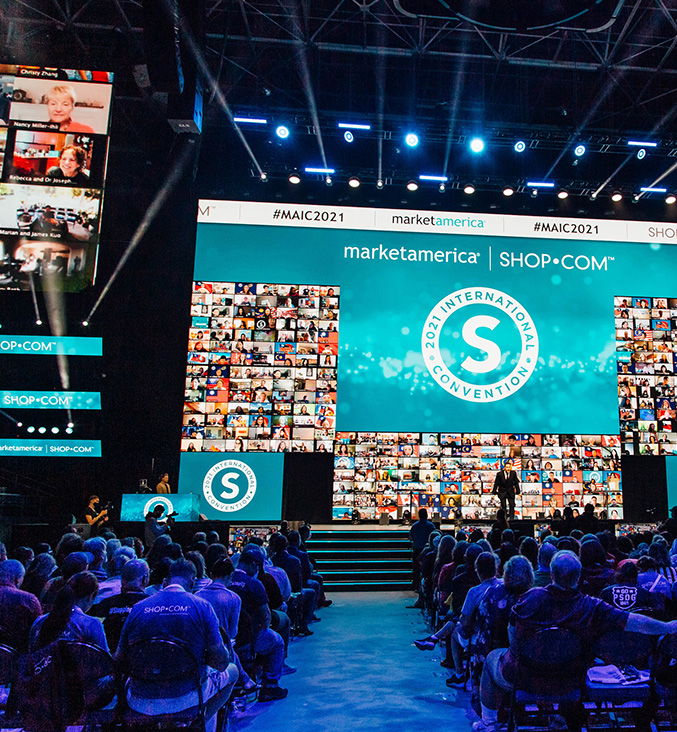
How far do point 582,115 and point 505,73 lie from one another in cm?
157

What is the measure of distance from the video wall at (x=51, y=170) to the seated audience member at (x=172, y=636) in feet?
26.7

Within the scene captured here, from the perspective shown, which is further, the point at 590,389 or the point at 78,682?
the point at 590,389

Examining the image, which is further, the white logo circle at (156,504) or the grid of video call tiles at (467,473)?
the grid of video call tiles at (467,473)

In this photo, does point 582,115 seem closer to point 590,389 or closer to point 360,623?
point 590,389

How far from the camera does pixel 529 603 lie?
9.91 ft

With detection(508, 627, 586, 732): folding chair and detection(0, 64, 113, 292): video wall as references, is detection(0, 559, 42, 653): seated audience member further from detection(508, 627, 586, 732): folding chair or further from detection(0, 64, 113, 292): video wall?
detection(0, 64, 113, 292): video wall

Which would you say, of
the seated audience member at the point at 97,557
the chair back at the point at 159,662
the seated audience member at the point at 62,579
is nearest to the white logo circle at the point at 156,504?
the seated audience member at the point at 97,557

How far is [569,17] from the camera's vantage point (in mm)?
3914

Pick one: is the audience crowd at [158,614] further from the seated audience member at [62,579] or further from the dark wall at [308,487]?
the dark wall at [308,487]

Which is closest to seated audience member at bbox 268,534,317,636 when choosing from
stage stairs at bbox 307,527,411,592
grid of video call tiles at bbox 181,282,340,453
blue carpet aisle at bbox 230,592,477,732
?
blue carpet aisle at bbox 230,592,477,732

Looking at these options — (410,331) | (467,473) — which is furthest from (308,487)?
(410,331)

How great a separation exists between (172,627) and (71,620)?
1.67ft

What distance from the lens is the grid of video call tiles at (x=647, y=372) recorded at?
1264 cm

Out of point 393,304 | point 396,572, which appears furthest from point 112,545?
point 393,304
